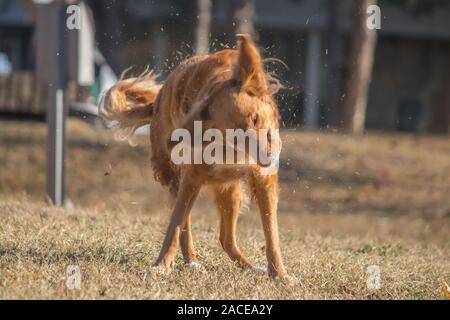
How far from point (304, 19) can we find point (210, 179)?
26004 mm

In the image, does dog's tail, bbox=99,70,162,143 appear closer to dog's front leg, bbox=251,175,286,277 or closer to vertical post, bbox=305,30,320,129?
dog's front leg, bbox=251,175,286,277

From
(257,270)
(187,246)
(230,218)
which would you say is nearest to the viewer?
(257,270)

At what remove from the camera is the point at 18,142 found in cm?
1814

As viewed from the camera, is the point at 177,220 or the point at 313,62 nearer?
the point at 177,220

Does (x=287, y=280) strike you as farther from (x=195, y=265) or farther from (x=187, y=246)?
(x=187, y=246)

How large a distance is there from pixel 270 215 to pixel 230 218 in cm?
66

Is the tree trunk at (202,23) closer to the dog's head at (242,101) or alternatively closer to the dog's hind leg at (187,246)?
the dog's hind leg at (187,246)

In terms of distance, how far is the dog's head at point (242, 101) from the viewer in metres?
5.60

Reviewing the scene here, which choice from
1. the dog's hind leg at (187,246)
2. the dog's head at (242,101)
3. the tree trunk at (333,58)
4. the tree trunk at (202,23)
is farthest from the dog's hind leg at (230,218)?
the tree trunk at (333,58)

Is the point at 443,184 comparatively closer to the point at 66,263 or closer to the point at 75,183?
the point at 75,183

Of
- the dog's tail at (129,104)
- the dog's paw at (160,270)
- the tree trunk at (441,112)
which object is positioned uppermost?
the dog's tail at (129,104)

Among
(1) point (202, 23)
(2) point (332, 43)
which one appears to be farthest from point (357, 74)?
(2) point (332, 43)

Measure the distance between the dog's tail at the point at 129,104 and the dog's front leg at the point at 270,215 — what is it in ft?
5.75

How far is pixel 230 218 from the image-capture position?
679 cm
